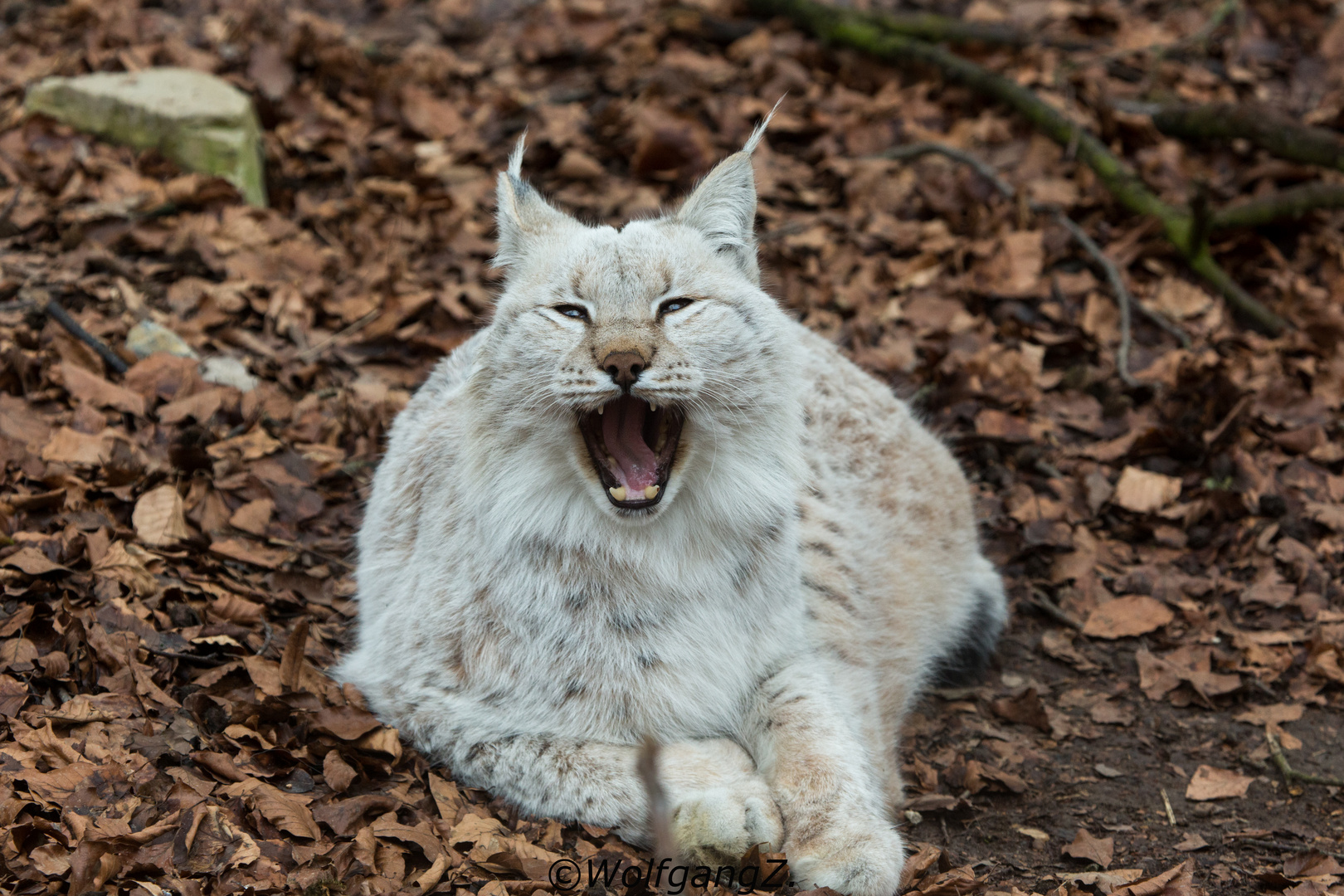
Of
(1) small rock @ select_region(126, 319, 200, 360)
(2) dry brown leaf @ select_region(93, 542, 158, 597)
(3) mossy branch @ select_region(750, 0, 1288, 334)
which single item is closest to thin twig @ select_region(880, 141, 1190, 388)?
(3) mossy branch @ select_region(750, 0, 1288, 334)

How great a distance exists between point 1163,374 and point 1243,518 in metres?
1.15

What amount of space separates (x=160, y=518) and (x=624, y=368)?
260 centimetres

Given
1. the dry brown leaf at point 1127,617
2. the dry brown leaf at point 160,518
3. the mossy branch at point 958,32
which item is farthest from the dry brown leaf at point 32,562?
the mossy branch at point 958,32

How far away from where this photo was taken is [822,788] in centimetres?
391

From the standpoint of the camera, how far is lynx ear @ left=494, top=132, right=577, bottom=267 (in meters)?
4.29

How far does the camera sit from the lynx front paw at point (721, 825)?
3.67m

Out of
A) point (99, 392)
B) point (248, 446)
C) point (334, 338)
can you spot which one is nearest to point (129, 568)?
point (248, 446)

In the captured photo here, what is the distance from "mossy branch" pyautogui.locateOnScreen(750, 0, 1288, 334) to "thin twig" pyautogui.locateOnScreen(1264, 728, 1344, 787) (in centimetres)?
310

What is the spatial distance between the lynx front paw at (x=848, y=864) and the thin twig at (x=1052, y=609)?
2.14 meters

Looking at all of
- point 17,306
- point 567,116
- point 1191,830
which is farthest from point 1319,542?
point 17,306

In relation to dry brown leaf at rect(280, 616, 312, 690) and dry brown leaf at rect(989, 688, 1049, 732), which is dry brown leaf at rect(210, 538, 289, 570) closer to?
dry brown leaf at rect(280, 616, 312, 690)

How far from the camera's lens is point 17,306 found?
603cm

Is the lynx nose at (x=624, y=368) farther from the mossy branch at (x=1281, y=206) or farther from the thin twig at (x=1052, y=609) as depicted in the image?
the mossy branch at (x=1281, y=206)

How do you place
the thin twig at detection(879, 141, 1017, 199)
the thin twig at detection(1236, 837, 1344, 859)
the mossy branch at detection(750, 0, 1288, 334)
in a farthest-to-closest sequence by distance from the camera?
1. the thin twig at detection(879, 141, 1017, 199)
2. the mossy branch at detection(750, 0, 1288, 334)
3. the thin twig at detection(1236, 837, 1344, 859)
